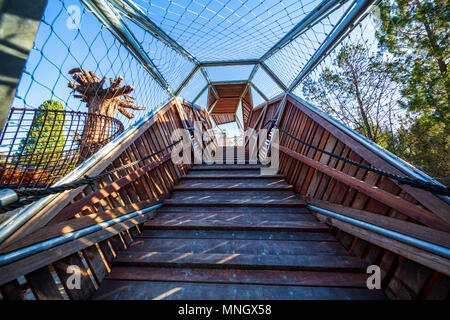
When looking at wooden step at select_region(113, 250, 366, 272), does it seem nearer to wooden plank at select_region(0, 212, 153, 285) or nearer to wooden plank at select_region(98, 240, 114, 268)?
wooden plank at select_region(98, 240, 114, 268)

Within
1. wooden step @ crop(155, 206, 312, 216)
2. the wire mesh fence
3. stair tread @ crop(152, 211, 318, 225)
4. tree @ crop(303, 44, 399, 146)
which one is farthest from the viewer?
tree @ crop(303, 44, 399, 146)

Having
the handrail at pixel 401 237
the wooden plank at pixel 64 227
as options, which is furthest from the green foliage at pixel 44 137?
the handrail at pixel 401 237

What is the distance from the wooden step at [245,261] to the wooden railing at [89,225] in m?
0.22

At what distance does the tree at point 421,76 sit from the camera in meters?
4.04

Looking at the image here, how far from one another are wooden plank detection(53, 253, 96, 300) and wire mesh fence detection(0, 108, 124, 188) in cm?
81

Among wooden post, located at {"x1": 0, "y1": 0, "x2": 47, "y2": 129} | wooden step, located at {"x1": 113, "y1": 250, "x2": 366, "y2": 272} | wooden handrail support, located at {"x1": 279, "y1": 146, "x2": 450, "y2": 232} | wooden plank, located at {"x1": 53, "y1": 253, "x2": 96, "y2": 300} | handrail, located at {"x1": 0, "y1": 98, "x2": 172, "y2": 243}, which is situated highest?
wooden post, located at {"x1": 0, "y1": 0, "x2": 47, "y2": 129}

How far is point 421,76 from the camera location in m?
4.39

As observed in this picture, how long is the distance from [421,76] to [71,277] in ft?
25.7

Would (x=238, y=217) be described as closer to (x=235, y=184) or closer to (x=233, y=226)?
(x=233, y=226)

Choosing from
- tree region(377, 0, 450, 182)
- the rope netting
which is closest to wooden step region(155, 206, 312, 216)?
the rope netting

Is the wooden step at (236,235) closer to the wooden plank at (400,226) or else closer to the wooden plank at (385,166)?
the wooden plank at (400,226)

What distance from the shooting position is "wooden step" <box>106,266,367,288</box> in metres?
1.22

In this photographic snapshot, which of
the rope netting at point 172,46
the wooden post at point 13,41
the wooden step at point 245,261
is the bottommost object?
the wooden step at point 245,261
